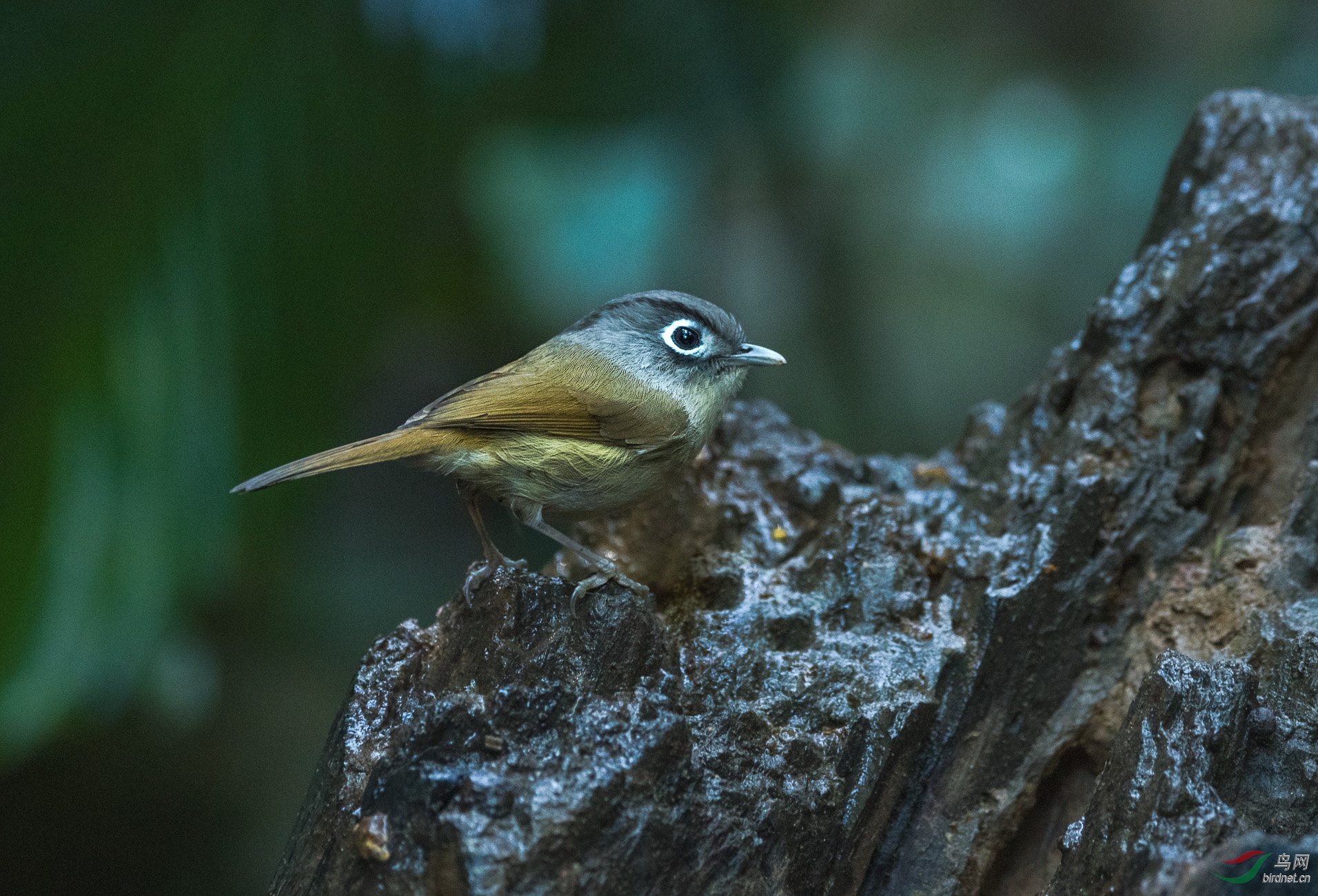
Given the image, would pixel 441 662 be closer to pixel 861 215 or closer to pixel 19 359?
pixel 19 359

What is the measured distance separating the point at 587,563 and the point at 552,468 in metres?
A: 0.33

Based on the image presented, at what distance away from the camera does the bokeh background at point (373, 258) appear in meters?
4.05

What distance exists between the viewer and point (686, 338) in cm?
382

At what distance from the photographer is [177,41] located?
446cm

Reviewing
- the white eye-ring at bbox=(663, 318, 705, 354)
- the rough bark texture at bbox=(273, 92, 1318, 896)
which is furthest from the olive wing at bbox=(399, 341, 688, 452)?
the rough bark texture at bbox=(273, 92, 1318, 896)

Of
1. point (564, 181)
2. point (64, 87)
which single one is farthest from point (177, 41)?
point (564, 181)

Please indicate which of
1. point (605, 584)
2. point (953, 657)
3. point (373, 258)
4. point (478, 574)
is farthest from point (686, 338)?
point (373, 258)

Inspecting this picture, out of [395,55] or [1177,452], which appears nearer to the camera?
[1177,452]

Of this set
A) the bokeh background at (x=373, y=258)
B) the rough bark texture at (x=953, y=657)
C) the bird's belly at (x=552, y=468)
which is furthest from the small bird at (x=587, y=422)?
the bokeh background at (x=373, y=258)

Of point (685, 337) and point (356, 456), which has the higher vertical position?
point (685, 337)

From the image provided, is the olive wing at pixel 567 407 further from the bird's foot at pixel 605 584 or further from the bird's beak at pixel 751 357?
the bird's foot at pixel 605 584

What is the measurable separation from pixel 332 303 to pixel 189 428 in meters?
0.83

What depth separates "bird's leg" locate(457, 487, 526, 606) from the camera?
3.10 meters

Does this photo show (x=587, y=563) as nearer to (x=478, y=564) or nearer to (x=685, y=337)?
(x=478, y=564)
